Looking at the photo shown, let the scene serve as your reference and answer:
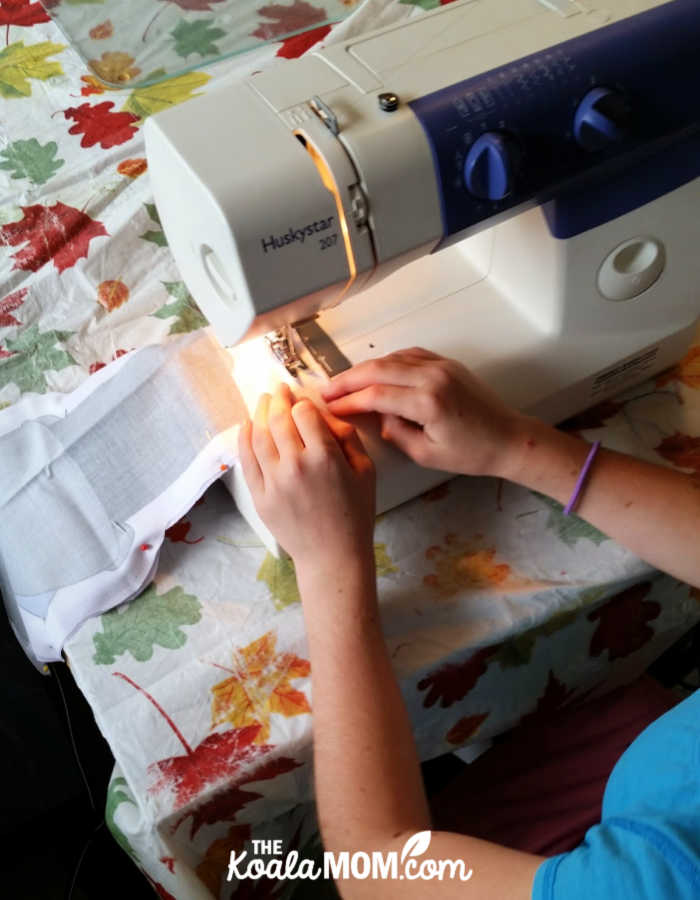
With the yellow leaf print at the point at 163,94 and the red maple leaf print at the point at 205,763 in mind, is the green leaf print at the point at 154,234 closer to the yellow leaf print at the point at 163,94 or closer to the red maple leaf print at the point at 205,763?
the yellow leaf print at the point at 163,94

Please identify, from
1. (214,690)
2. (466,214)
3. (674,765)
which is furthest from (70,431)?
(674,765)

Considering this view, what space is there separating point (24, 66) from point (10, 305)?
46 cm

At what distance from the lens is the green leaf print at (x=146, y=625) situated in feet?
2.43

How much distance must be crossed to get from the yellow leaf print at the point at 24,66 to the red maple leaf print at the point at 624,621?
1.00 meters

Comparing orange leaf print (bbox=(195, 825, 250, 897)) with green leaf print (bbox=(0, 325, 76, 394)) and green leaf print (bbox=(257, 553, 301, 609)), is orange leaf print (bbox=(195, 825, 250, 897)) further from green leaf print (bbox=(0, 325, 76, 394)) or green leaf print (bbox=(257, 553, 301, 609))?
green leaf print (bbox=(0, 325, 76, 394))

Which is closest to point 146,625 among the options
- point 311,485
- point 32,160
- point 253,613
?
point 253,613

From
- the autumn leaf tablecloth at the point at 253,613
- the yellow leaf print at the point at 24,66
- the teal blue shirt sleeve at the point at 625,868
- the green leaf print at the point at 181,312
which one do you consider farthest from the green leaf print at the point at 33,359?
the teal blue shirt sleeve at the point at 625,868

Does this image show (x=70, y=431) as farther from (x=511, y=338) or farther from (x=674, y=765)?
(x=674, y=765)

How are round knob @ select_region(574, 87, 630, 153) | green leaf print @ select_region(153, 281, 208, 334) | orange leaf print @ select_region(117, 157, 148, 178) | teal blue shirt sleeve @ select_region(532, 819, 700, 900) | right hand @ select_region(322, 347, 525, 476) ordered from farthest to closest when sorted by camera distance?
1. orange leaf print @ select_region(117, 157, 148, 178)
2. green leaf print @ select_region(153, 281, 208, 334)
3. right hand @ select_region(322, 347, 525, 476)
4. round knob @ select_region(574, 87, 630, 153)
5. teal blue shirt sleeve @ select_region(532, 819, 700, 900)

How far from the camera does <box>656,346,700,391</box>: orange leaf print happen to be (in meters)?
0.91

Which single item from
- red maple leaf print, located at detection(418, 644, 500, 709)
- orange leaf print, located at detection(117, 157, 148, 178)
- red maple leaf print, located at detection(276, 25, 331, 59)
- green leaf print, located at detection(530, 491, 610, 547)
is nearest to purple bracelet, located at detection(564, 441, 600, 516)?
green leaf print, located at detection(530, 491, 610, 547)

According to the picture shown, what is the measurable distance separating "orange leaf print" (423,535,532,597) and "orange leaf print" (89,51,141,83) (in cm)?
82

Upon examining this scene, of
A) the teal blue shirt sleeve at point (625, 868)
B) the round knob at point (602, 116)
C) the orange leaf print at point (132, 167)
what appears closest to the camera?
the teal blue shirt sleeve at point (625, 868)

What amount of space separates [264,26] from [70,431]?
2.43 feet
